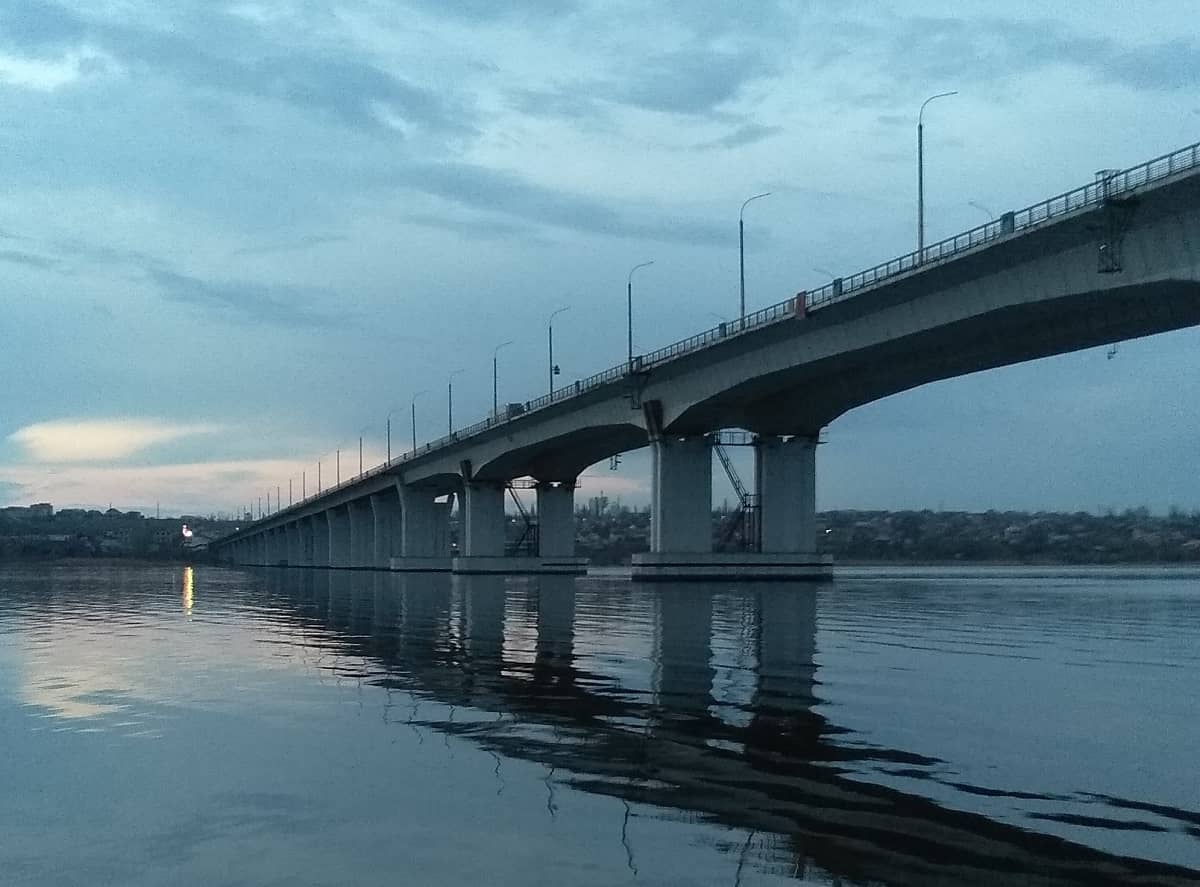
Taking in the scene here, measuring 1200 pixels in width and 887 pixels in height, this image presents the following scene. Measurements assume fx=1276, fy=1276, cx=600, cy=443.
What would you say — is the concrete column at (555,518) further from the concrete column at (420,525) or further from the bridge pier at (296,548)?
the bridge pier at (296,548)

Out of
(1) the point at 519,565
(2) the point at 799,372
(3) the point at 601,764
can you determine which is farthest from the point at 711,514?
(3) the point at 601,764

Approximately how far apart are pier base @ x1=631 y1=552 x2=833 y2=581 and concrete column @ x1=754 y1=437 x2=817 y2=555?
0.83 metres

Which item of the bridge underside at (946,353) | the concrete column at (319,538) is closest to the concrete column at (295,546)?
the concrete column at (319,538)

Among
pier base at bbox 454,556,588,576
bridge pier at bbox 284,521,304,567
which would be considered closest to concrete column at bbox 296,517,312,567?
bridge pier at bbox 284,521,304,567

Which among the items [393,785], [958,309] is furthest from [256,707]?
[958,309]

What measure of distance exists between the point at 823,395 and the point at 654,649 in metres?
43.1

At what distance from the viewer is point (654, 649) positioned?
83.8 ft

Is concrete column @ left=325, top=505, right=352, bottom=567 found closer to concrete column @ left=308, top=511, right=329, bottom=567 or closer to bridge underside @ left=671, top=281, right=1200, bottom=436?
concrete column @ left=308, top=511, right=329, bottom=567

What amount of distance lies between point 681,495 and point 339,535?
98841 millimetres

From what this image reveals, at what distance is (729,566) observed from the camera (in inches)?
2832

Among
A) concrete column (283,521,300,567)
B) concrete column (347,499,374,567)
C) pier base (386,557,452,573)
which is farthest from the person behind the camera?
concrete column (283,521,300,567)

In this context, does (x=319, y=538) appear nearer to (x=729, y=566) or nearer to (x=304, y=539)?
(x=304, y=539)

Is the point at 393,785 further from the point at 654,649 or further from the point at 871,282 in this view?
the point at 871,282

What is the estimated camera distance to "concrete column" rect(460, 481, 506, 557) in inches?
4220
